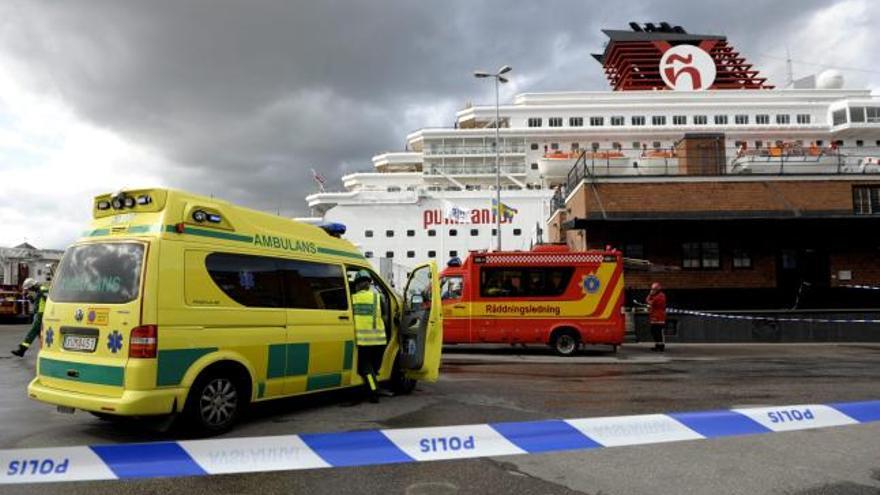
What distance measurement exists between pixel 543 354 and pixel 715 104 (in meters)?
46.1

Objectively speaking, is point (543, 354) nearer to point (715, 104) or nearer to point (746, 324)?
point (746, 324)

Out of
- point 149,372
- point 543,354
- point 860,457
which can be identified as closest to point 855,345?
point 543,354

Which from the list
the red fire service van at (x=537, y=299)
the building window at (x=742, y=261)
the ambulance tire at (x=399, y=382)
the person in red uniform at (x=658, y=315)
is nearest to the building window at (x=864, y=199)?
the building window at (x=742, y=261)

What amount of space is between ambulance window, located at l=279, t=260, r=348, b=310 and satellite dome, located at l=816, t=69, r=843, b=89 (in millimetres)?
65653

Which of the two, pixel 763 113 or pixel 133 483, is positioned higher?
pixel 763 113

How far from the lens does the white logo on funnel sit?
5612cm

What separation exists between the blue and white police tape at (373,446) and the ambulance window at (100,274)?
1.56 metres

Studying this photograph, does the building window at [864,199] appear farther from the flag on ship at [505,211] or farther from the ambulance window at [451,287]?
the flag on ship at [505,211]

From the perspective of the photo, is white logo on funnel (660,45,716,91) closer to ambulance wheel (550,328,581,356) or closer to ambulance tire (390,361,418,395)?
ambulance wheel (550,328,581,356)

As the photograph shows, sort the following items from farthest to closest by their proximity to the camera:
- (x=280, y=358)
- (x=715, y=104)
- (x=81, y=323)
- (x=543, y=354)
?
(x=715, y=104) < (x=543, y=354) < (x=280, y=358) < (x=81, y=323)

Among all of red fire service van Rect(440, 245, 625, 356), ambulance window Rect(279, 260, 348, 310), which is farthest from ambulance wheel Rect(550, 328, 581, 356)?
ambulance window Rect(279, 260, 348, 310)

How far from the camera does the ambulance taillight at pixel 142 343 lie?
5188 millimetres

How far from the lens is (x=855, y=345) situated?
687 inches

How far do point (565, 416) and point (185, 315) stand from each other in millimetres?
4067
